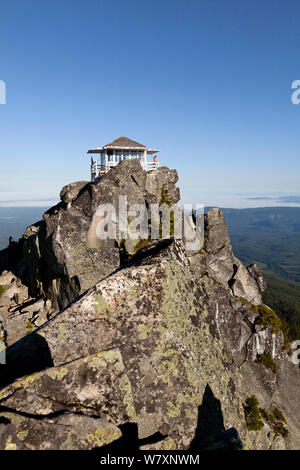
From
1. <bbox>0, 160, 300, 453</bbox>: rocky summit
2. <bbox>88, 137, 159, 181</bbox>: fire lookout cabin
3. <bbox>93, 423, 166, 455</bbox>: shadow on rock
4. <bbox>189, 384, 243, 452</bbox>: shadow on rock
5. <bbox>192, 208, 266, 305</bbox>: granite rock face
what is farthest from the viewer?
<bbox>88, 137, 159, 181</bbox>: fire lookout cabin

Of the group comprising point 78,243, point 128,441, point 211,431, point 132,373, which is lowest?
point 211,431

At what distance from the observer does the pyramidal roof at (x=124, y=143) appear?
6394cm

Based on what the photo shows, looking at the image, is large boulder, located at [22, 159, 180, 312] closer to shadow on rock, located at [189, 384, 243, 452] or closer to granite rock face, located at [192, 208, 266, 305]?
granite rock face, located at [192, 208, 266, 305]

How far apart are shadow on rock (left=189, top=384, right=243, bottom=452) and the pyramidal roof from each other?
202 feet

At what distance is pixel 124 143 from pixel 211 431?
65209 mm

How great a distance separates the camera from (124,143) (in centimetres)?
6575

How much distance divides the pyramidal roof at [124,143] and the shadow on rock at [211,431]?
202 feet

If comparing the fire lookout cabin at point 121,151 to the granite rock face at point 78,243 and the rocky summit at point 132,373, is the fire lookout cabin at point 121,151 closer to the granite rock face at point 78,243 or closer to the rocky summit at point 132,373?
the granite rock face at point 78,243

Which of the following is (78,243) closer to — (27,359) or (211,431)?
(27,359)

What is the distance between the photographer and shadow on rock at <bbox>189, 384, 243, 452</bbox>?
19.3 ft

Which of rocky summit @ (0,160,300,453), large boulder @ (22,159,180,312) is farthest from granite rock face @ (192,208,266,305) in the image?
rocky summit @ (0,160,300,453)

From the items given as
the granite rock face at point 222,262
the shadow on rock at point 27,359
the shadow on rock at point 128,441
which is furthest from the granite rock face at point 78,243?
the shadow on rock at point 128,441

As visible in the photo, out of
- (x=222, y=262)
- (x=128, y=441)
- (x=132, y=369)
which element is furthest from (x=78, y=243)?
(x=222, y=262)
